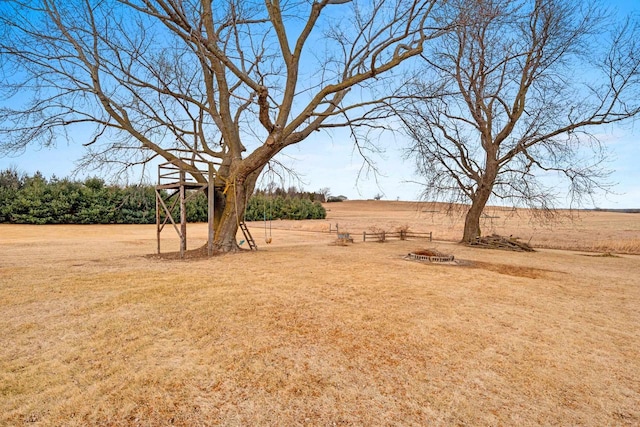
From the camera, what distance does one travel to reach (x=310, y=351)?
4102mm

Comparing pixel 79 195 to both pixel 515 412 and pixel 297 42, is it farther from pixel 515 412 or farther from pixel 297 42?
pixel 515 412

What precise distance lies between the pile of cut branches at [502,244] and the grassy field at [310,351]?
7924mm

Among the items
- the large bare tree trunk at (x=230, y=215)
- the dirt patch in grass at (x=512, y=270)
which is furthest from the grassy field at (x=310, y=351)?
the large bare tree trunk at (x=230, y=215)

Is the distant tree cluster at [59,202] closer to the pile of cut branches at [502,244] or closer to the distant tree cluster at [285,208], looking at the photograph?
the distant tree cluster at [285,208]

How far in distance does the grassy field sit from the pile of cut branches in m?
7.92

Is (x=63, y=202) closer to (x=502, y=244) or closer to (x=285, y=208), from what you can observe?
(x=285, y=208)

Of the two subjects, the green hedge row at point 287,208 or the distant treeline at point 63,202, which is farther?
the green hedge row at point 287,208

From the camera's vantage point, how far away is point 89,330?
4621mm

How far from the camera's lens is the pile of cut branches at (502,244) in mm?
15852

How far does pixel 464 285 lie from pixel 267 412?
6209mm

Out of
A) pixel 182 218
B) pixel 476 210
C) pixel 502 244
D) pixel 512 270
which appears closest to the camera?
pixel 512 270

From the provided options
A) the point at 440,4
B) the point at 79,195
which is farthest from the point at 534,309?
the point at 79,195

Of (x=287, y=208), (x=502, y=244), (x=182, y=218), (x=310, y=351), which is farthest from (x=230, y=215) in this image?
(x=287, y=208)

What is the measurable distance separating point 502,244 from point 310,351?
15.2 meters
